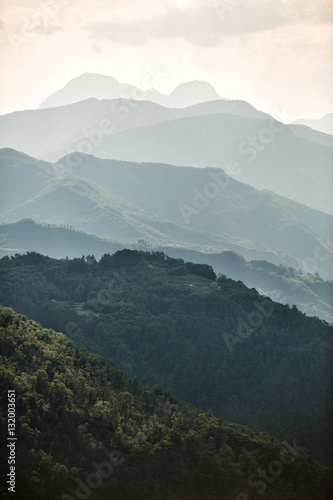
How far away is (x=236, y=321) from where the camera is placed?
112 m

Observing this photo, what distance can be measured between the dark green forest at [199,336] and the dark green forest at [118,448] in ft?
63.0

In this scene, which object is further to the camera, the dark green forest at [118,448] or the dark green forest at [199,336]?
the dark green forest at [199,336]

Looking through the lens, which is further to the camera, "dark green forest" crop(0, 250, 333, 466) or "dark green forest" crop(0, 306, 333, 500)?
"dark green forest" crop(0, 250, 333, 466)

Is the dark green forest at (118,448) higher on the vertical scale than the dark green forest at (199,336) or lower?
lower

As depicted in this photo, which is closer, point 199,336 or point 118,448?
point 118,448

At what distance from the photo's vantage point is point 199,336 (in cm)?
10831

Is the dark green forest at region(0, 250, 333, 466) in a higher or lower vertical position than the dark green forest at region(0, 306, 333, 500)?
higher

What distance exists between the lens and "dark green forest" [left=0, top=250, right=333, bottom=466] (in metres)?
88.9

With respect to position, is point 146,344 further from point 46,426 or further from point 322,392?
point 46,426

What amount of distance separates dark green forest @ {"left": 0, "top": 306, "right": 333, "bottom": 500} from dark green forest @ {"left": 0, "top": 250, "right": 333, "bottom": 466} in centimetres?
1919

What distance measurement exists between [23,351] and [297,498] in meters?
27.1

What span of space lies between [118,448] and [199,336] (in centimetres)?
5327

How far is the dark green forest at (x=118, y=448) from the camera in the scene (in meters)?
50.0

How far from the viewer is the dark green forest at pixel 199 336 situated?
8888 cm
